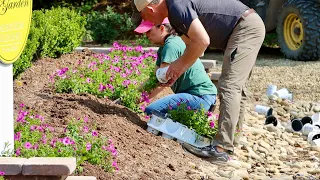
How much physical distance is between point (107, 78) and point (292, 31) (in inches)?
286

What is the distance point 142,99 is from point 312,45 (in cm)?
690

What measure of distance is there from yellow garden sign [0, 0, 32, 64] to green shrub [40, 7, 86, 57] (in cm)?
353

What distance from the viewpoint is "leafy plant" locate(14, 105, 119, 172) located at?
17.1 feet

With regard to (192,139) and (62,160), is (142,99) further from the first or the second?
(62,160)

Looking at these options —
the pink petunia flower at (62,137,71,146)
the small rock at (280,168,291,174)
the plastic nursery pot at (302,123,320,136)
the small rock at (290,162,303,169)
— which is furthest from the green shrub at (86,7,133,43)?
the pink petunia flower at (62,137,71,146)

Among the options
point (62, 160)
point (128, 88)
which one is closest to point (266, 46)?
point (128, 88)

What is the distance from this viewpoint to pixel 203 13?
6414 millimetres

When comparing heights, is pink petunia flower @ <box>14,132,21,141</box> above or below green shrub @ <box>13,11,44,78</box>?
above

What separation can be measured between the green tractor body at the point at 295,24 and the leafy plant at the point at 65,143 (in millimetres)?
8243

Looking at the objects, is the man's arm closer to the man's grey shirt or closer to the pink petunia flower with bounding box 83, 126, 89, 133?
the man's grey shirt

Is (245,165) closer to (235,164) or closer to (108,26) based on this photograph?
(235,164)

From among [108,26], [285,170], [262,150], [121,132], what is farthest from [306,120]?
[108,26]

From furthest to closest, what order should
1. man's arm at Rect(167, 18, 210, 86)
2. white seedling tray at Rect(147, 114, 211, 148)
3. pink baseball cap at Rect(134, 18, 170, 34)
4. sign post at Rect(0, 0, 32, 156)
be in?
pink baseball cap at Rect(134, 18, 170, 34) < white seedling tray at Rect(147, 114, 211, 148) < man's arm at Rect(167, 18, 210, 86) < sign post at Rect(0, 0, 32, 156)

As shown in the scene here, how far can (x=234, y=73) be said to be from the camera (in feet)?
21.4
